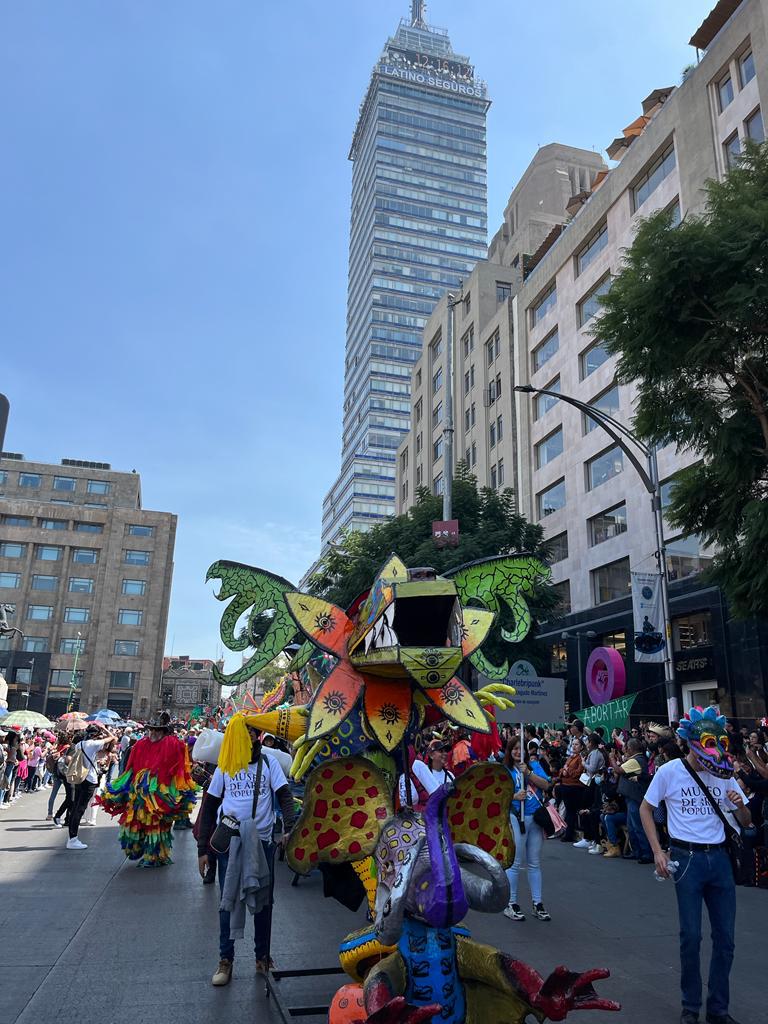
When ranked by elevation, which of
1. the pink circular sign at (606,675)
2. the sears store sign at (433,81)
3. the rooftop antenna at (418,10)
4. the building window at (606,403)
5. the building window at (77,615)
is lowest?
the pink circular sign at (606,675)

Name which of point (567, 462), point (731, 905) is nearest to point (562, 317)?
point (567, 462)

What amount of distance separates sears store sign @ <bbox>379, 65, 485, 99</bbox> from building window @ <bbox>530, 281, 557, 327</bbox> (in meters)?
112

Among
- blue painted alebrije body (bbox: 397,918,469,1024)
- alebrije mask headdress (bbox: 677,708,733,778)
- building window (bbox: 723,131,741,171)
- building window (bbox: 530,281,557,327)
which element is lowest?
blue painted alebrije body (bbox: 397,918,469,1024)

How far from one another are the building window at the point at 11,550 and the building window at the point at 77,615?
22.0 feet

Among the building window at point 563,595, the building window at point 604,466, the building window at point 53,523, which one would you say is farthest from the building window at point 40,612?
the building window at point 604,466

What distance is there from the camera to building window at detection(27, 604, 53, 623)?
207 ft

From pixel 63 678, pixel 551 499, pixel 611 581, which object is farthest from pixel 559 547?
pixel 63 678

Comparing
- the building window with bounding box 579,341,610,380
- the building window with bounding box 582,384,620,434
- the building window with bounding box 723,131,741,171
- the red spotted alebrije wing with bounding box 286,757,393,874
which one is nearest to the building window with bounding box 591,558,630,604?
the building window with bounding box 582,384,620,434

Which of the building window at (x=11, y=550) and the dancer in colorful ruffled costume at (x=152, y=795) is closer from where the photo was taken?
the dancer in colorful ruffled costume at (x=152, y=795)

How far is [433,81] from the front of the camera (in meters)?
129

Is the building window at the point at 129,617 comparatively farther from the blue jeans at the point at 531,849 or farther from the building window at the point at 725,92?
the blue jeans at the point at 531,849

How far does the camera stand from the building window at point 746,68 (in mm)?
20266

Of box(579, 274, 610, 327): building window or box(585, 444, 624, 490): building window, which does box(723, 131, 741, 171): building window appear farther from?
box(585, 444, 624, 490): building window

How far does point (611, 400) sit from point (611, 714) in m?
14.5
